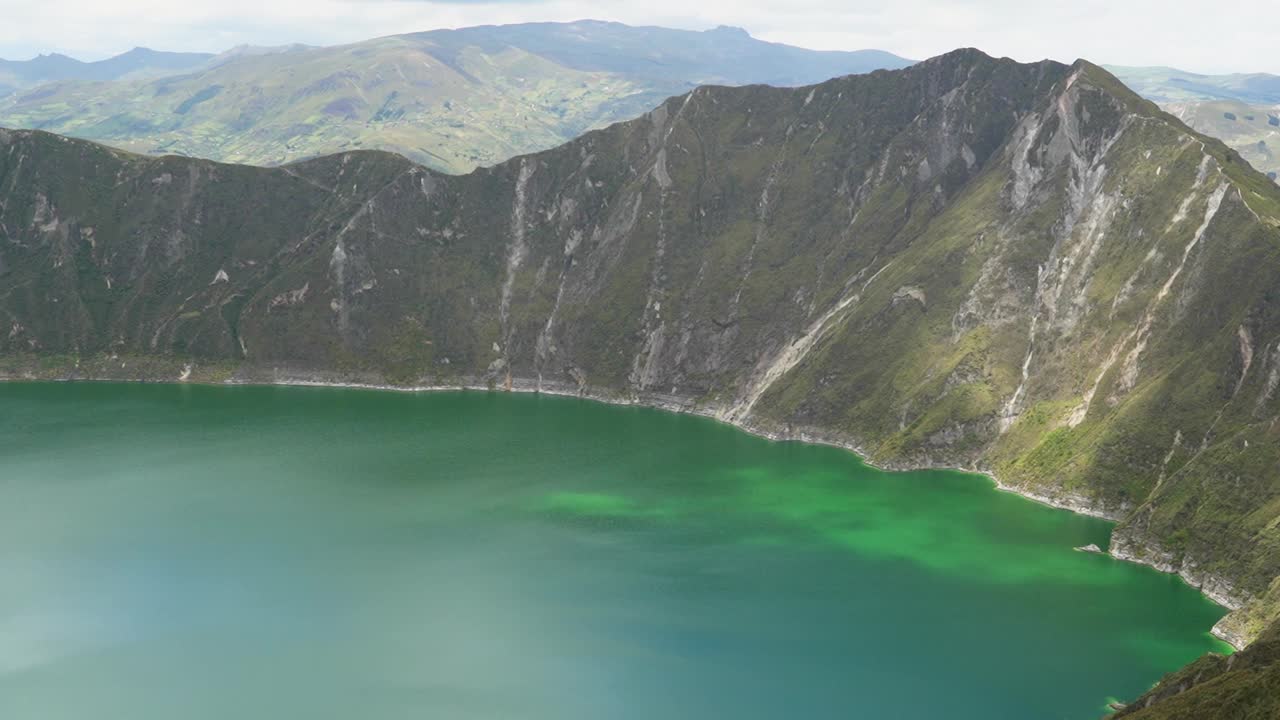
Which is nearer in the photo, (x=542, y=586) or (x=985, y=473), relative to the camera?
(x=542, y=586)

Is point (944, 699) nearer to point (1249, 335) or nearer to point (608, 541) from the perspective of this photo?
point (608, 541)

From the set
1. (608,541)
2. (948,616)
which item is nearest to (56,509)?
(608,541)

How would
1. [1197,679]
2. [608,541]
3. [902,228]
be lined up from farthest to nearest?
1. [902,228]
2. [608,541]
3. [1197,679]

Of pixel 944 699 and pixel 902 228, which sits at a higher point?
pixel 902 228

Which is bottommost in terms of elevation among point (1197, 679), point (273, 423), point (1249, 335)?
point (273, 423)

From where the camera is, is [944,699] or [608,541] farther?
[608,541]

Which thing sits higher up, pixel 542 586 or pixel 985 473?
pixel 985 473

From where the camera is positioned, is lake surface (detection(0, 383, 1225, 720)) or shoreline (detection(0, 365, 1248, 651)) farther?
shoreline (detection(0, 365, 1248, 651))

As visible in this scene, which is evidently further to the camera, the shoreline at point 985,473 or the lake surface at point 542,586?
the shoreline at point 985,473
